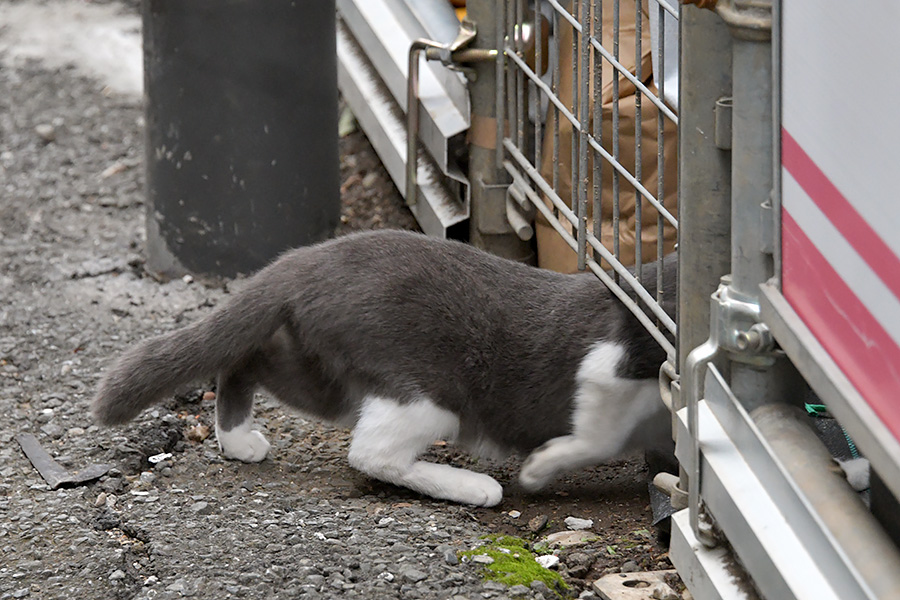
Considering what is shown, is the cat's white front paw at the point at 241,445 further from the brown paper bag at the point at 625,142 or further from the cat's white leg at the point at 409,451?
the brown paper bag at the point at 625,142

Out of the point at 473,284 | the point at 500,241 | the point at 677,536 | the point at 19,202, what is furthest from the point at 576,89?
the point at 19,202

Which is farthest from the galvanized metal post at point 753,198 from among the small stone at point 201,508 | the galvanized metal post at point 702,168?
the small stone at point 201,508

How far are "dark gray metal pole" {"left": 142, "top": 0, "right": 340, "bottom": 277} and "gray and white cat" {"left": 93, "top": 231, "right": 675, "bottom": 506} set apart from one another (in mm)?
1092

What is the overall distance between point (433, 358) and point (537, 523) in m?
0.44

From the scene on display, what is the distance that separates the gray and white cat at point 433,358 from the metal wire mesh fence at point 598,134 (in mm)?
150

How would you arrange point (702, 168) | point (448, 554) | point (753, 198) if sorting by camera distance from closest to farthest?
point (753, 198), point (702, 168), point (448, 554)

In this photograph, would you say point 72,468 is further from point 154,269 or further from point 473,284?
point 154,269

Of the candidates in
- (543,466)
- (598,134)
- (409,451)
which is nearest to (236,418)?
(409,451)

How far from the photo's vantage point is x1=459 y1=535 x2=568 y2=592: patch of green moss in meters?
2.32

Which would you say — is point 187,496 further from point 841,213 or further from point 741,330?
point 841,213

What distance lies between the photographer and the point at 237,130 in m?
3.95

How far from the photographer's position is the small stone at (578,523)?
8.89ft

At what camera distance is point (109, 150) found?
5.32 m

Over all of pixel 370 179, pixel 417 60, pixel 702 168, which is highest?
pixel 702 168
